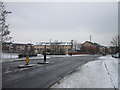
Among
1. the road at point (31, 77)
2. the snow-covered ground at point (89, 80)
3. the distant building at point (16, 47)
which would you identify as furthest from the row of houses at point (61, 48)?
the snow-covered ground at point (89, 80)

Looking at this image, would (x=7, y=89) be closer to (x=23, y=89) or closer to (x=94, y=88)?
(x=23, y=89)

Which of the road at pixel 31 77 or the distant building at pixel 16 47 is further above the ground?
the distant building at pixel 16 47

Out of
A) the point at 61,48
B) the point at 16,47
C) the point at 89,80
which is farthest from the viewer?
the point at 16,47

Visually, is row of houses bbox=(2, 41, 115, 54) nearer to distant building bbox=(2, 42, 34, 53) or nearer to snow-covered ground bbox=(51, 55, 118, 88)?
distant building bbox=(2, 42, 34, 53)

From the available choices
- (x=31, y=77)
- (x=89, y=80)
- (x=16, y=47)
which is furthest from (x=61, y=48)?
(x=89, y=80)

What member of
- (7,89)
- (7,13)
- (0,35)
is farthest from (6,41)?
(7,89)

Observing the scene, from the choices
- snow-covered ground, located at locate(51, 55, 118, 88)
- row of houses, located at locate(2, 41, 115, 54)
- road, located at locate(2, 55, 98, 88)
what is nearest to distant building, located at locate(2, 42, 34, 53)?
row of houses, located at locate(2, 41, 115, 54)

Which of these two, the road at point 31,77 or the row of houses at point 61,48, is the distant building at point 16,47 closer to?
the row of houses at point 61,48

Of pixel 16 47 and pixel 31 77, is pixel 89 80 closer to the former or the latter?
pixel 31 77

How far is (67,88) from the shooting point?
6641mm

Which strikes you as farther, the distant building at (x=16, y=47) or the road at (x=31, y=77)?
the distant building at (x=16, y=47)

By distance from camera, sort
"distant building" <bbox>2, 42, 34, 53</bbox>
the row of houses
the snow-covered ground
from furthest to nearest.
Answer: the row of houses, "distant building" <bbox>2, 42, 34, 53</bbox>, the snow-covered ground

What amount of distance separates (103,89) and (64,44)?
118776mm

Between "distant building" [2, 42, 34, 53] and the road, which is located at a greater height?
"distant building" [2, 42, 34, 53]
